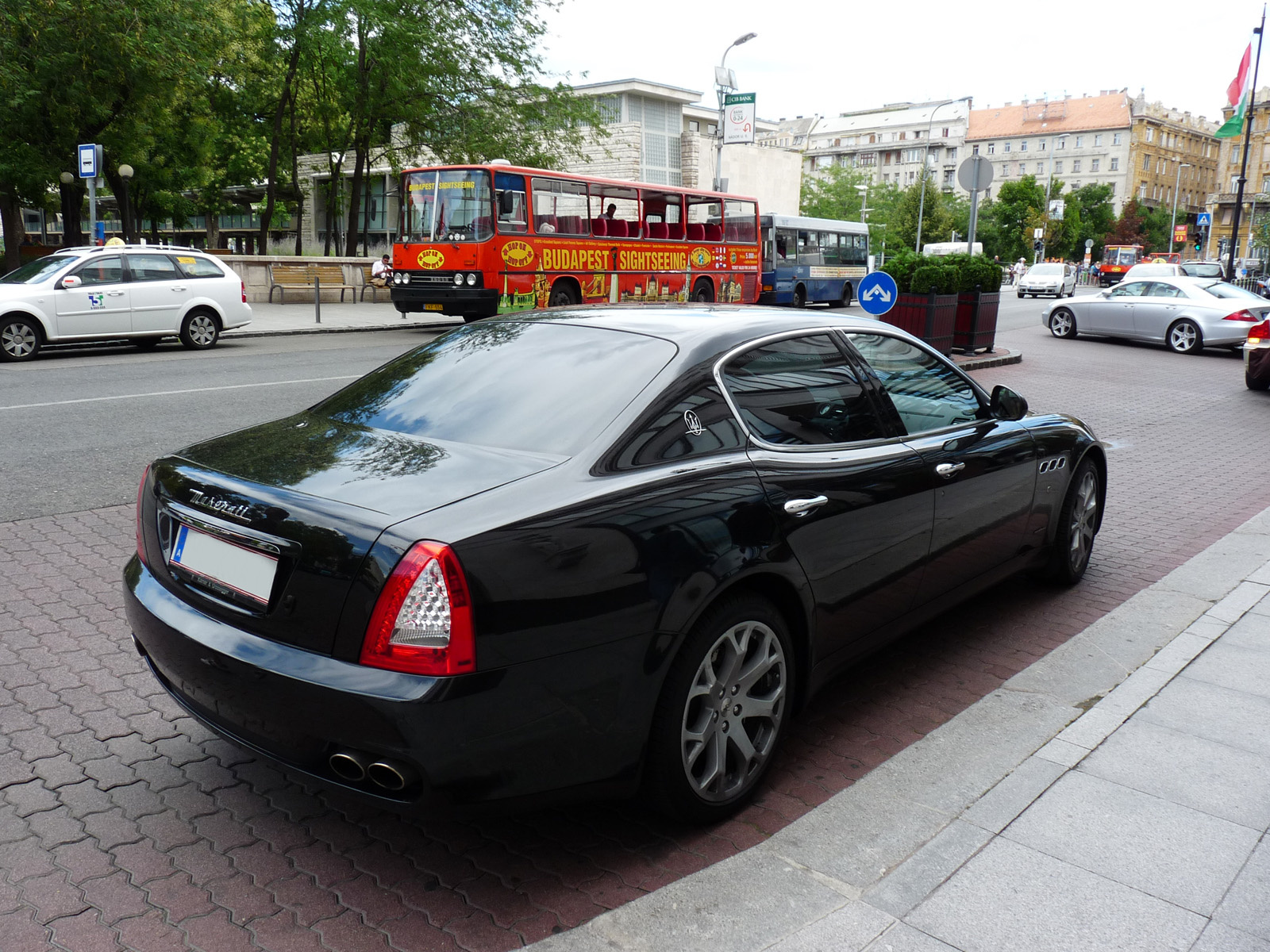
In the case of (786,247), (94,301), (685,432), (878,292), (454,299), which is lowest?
(94,301)

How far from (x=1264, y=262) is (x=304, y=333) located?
68.6m

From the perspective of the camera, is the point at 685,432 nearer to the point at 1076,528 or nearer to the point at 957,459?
the point at 957,459

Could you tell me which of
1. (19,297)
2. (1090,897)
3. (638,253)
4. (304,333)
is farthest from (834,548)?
(638,253)

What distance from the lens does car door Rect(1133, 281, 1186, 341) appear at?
20.9 m

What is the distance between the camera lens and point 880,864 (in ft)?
9.67

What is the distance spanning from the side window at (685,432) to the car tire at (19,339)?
14709mm

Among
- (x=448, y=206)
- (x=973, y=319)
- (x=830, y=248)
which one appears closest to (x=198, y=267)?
(x=448, y=206)

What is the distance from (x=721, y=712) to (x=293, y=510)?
4.47 ft

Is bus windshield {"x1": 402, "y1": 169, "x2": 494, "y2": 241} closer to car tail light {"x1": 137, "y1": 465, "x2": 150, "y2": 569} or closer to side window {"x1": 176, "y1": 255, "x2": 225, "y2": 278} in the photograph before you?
side window {"x1": 176, "y1": 255, "x2": 225, "y2": 278}

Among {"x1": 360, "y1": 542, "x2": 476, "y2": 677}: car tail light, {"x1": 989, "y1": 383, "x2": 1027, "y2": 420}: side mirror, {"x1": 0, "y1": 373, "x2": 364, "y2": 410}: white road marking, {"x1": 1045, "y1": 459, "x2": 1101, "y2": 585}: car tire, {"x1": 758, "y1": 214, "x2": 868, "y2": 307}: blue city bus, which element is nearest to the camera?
{"x1": 360, "y1": 542, "x2": 476, "y2": 677}: car tail light

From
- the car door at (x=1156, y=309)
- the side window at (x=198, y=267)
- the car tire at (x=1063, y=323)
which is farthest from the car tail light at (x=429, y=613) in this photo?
the car tire at (x=1063, y=323)

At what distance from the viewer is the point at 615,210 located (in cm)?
2284

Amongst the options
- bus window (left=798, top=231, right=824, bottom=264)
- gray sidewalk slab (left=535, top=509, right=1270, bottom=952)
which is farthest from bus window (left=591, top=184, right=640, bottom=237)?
gray sidewalk slab (left=535, top=509, right=1270, bottom=952)

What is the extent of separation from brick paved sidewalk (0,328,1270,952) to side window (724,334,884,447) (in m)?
1.14
